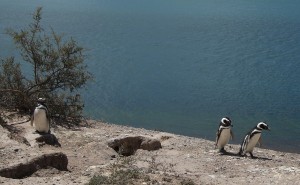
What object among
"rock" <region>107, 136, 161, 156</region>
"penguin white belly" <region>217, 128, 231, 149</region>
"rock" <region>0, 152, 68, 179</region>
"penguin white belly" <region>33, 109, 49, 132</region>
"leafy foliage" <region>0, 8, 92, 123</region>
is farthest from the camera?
"leafy foliage" <region>0, 8, 92, 123</region>

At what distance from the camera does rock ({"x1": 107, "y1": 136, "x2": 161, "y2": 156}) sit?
14023 millimetres

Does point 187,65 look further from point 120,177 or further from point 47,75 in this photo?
point 120,177

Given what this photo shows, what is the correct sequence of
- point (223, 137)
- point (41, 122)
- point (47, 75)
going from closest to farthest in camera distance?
point (41, 122) < point (223, 137) < point (47, 75)

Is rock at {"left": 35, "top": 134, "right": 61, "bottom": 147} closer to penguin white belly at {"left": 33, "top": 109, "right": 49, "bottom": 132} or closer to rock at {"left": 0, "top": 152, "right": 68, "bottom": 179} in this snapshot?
penguin white belly at {"left": 33, "top": 109, "right": 49, "bottom": 132}

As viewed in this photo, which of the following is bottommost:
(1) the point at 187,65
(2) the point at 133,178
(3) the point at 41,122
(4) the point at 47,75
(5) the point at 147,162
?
(3) the point at 41,122

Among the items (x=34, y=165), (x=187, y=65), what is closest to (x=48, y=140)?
(x=34, y=165)

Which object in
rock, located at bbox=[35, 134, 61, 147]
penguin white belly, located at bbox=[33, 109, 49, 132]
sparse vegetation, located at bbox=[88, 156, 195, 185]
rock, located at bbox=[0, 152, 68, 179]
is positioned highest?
sparse vegetation, located at bbox=[88, 156, 195, 185]

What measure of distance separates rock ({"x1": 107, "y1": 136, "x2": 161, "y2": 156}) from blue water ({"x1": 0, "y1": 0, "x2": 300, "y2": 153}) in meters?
8.39

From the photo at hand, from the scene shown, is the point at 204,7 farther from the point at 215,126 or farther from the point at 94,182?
the point at 94,182

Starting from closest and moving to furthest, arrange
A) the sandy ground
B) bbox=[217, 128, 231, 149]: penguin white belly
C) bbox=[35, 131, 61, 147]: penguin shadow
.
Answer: the sandy ground < bbox=[35, 131, 61, 147]: penguin shadow < bbox=[217, 128, 231, 149]: penguin white belly

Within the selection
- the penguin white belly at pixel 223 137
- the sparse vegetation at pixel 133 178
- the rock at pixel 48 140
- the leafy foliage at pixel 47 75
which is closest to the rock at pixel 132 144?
the rock at pixel 48 140

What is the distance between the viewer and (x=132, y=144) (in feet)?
47.3

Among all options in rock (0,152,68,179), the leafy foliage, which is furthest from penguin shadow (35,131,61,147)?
the leafy foliage

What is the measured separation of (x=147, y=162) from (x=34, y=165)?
8.73 ft
